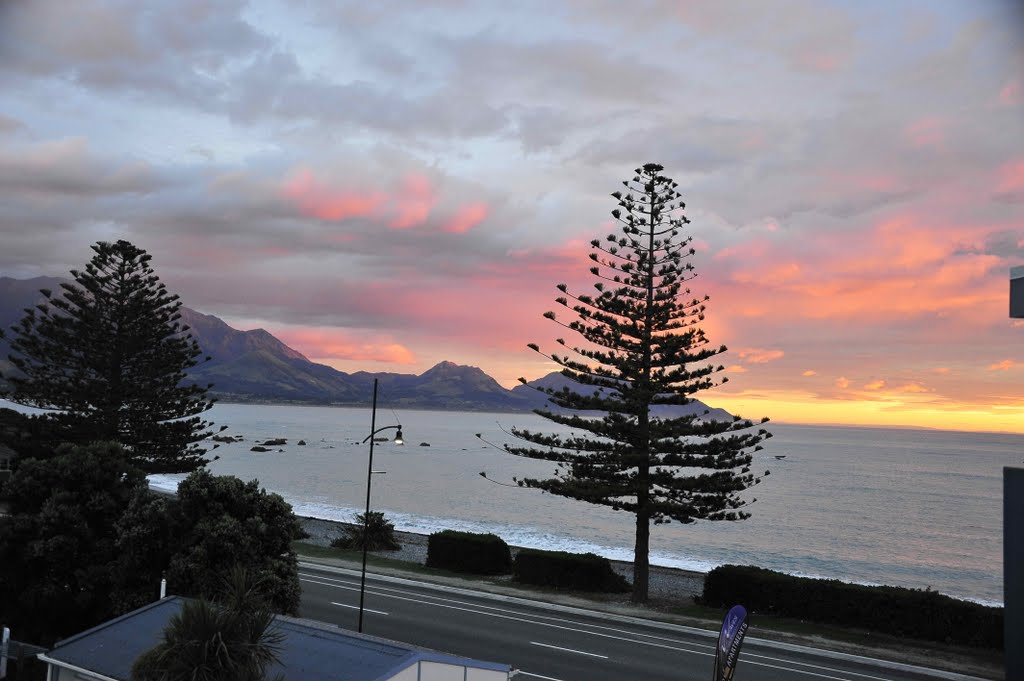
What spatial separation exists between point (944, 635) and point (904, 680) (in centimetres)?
556

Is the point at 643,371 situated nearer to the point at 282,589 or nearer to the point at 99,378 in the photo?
the point at 282,589

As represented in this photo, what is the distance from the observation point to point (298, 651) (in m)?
14.1

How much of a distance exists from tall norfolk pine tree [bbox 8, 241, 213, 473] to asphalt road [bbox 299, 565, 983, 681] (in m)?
22.9

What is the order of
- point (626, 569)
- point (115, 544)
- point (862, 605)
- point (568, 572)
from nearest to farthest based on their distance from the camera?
point (115, 544) < point (862, 605) < point (568, 572) < point (626, 569)

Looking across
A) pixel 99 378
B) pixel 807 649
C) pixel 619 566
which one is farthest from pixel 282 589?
pixel 99 378

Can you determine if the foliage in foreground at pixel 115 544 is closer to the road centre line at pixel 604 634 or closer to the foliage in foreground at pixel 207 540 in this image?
the foliage in foreground at pixel 207 540

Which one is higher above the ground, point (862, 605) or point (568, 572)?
point (862, 605)

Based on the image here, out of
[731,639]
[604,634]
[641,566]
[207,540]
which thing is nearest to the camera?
[731,639]

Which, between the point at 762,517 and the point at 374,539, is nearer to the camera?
the point at 374,539

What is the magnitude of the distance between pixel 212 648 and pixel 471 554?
2393 cm

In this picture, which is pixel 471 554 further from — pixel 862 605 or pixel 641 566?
pixel 862 605

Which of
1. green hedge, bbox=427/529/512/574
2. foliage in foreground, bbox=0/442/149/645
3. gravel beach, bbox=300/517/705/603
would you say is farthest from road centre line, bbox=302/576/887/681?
foliage in foreground, bbox=0/442/149/645

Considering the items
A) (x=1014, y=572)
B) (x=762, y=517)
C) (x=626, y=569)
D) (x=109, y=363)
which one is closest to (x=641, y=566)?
(x=626, y=569)

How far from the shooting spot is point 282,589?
2112 centimetres
